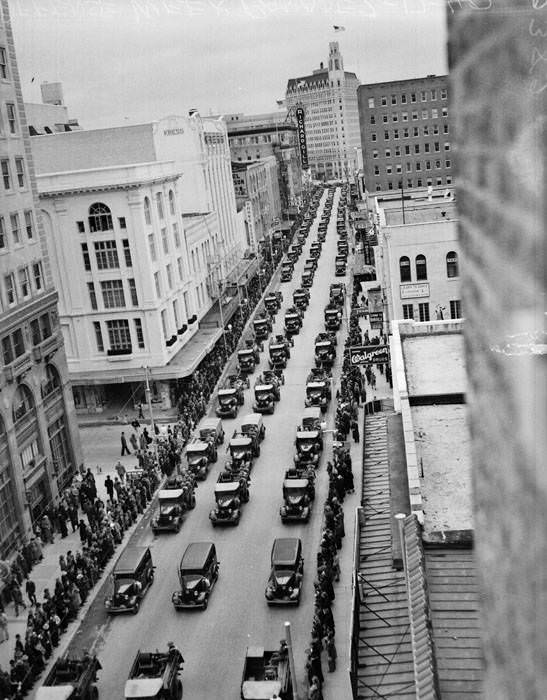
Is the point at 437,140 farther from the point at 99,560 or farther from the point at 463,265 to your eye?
the point at 463,265

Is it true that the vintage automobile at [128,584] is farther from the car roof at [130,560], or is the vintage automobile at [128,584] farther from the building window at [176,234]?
the building window at [176,234]

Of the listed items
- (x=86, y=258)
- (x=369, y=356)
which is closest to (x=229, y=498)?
(x=369, y=356)

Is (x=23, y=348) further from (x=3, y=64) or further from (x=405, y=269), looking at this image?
(x=405, y=269)

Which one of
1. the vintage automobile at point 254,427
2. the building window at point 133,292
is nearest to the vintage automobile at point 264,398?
the vintage automobile at point 254,427

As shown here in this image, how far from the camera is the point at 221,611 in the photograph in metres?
27.4

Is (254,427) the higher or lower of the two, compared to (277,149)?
lower

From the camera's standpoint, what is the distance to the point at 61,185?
171 feet

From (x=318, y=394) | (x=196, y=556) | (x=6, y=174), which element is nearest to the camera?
(x=196, y=556)

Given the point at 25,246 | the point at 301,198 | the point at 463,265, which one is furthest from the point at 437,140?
the point at 463,265

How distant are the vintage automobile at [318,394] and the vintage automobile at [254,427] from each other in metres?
4.36

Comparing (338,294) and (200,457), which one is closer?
(200,457)

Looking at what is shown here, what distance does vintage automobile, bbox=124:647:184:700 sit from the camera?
21.3 m

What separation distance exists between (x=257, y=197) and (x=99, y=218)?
6851 centimetres

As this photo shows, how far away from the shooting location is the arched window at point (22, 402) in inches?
1406
